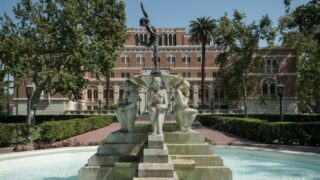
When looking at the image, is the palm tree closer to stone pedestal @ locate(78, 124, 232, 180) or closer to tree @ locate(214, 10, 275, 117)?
tree @ locate(214, 10, 275, 117)

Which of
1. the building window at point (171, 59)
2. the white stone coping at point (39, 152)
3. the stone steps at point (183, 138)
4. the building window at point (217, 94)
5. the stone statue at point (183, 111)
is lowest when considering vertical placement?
the white stone coping at point (39, 152)

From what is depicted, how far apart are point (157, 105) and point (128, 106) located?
91cm

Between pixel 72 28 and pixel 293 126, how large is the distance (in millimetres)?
19545

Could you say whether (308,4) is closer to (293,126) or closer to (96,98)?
(293,126)

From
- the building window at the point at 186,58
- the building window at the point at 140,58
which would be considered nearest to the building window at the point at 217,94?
the building window at the point at 186,58

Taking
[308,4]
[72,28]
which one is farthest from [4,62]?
[308,4]

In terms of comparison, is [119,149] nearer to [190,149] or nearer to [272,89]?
[190,149]

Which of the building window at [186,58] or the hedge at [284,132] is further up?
the building window at [186,58]

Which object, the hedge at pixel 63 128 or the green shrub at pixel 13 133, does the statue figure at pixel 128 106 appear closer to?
the green shrub at pixel 13 133

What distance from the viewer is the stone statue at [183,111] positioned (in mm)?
9500

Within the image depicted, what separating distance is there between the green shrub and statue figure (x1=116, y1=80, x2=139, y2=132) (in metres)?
10.7

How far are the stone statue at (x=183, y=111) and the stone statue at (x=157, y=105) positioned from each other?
33.6 inches

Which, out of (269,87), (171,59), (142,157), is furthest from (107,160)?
(171,59)

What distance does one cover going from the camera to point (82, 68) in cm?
3306
